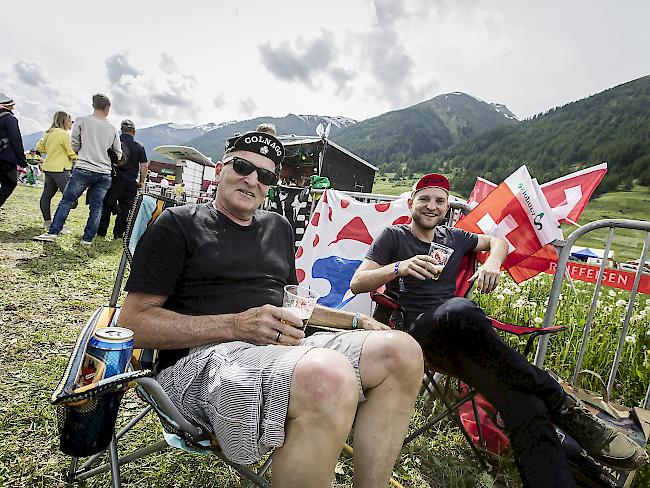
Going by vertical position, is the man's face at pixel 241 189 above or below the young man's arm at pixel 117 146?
below

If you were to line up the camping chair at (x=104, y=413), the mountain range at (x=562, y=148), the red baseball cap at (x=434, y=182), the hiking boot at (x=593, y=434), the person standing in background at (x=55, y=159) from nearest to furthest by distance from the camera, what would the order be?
1. the camping chair at (x=104, y=413)
2. the hiking boot at (x=593, y=434)
3. the red baseball cap at (x=434, y=182)
4. the person standing in background at (x=55, y=159)
5. the mountain range at (x=562, y=148)

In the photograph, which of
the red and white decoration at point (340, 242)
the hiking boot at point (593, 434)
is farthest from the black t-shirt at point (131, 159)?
the hiking boot at point (593, 434)

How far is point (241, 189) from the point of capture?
75.4 inches

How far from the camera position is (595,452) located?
1859 mm

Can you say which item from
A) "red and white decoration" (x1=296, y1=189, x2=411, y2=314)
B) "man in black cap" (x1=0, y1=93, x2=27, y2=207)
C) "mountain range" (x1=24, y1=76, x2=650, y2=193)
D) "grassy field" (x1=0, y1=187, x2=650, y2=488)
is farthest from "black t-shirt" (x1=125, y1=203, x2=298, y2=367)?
"mountain range" (x1=24, y1=76, x2=650, y2=193)

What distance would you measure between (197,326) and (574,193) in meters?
3.27

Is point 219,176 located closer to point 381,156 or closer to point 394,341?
point 394,341

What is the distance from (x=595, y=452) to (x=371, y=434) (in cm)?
122

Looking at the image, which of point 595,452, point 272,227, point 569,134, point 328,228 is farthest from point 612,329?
point 569,134

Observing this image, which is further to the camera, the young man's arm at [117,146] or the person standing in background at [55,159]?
the person standing in background at [55,159]

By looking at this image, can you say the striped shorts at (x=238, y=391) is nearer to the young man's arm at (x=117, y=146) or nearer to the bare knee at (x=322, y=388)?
the bare knee at (x=322, y=388)

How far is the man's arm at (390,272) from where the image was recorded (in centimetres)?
228

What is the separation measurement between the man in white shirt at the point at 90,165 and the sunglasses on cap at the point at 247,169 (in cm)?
467

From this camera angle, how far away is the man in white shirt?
556 centimetres
